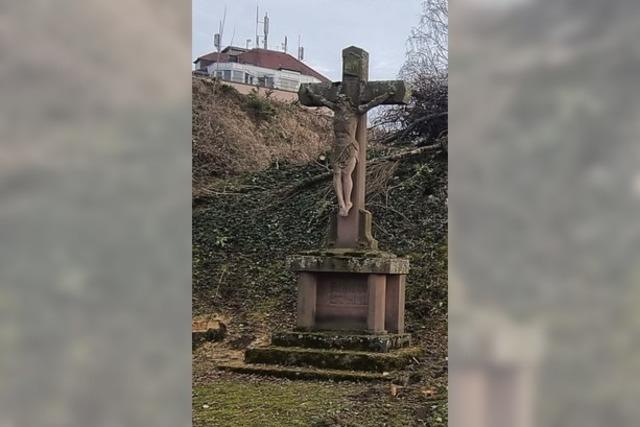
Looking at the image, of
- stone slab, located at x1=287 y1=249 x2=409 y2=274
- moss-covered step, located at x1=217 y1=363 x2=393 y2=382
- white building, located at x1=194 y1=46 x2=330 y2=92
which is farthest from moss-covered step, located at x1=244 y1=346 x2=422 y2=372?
white building, located at x1=194 y1=46 x2=330 y2=92

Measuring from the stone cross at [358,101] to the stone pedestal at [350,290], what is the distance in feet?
0.59

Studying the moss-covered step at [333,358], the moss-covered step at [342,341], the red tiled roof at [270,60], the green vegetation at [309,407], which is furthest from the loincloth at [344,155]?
the red tiled roof at [270,60]

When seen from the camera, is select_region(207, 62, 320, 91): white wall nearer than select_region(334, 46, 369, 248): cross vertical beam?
No

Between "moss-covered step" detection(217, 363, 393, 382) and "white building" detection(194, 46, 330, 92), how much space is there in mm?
7648

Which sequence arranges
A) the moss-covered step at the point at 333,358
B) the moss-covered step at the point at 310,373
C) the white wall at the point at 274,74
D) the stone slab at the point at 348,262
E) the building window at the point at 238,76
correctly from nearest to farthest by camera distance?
the moss-covered step at the point at 310,373 < the moss-covered step at the point at 333,358 < the stone slab at the point at 348,262 < the white wall at the point at 274,74 < the building window at the point at 238,76

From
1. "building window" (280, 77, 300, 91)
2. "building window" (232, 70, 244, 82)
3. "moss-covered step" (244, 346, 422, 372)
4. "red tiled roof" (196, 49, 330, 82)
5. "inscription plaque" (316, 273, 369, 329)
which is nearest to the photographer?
"moss-covered step" (244, 346, 422, 372)

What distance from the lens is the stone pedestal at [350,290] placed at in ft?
20.5

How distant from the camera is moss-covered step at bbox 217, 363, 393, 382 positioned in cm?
548

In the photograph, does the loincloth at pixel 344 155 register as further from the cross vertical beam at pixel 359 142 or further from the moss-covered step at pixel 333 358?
the moss-covered step at pixel 333 358

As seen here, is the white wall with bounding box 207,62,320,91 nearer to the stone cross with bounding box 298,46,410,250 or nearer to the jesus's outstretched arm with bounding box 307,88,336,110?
the jesus's outstretched arm with bounding box 307,88,336,110
